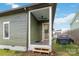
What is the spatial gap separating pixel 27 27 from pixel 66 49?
1.16 m

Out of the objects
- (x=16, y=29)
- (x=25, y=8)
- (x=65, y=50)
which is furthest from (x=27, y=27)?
(x=65, y=50)

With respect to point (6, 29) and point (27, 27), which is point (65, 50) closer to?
point (27, 27)

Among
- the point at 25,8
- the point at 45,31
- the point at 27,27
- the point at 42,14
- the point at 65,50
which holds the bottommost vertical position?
the point at 65,50

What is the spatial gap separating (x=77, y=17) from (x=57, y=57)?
1.07m

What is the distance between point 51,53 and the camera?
5.70m

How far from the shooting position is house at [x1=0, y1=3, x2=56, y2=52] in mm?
5773

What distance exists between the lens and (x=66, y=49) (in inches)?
224

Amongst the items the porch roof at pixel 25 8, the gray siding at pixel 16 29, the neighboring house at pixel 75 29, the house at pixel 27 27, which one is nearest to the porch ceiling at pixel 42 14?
the house at pixel 27 27

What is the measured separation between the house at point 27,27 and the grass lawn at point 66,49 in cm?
17

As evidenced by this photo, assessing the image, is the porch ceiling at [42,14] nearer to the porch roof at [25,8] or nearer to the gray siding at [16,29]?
the porch roof at [25,8]

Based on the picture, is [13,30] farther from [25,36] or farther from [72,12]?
[72,12]

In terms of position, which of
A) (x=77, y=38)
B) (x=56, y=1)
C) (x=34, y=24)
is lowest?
(x=77, y=38)

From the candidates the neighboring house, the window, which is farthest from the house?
the neighboring house

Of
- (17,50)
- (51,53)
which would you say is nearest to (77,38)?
(51,53)
